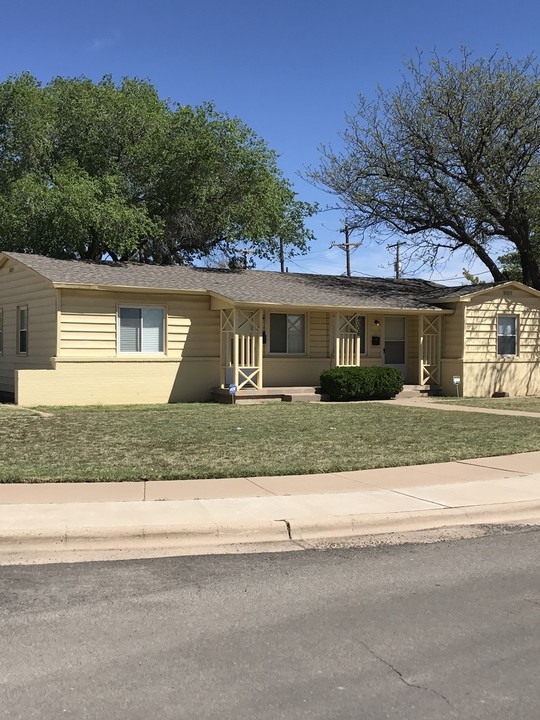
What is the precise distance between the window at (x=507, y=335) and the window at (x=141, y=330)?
11.3m

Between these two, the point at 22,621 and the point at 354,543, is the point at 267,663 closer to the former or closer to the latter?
the point at 22,621

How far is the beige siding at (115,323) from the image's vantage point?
18.5 meters

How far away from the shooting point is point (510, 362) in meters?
23.5

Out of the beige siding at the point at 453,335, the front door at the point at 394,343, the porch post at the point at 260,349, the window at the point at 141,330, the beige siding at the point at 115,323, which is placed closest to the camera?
the beige siding at the point at 115,323

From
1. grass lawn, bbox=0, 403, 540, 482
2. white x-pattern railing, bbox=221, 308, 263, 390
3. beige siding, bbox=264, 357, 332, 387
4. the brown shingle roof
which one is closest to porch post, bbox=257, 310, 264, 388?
white x-pattern railing, bbox=221, 308, 263, 390

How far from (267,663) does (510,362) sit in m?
21.1

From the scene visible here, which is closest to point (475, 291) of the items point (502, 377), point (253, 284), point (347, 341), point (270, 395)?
point (502, 377)

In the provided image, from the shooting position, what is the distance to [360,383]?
67.2 ft

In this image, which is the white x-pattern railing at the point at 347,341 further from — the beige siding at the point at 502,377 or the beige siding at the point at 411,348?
the beige siding at the point at 502,377

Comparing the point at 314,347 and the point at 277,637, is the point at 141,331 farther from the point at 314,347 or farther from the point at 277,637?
the point at 277,637

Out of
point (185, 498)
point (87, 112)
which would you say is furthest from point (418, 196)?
point (185, 498)

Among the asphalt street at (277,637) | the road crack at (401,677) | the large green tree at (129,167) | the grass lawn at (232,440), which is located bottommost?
the asphalt street at (277,637)

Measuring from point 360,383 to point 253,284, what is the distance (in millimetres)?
4880

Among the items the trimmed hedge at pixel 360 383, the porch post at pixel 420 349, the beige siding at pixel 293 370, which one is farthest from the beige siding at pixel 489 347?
the beige siding at pixel 293 370
